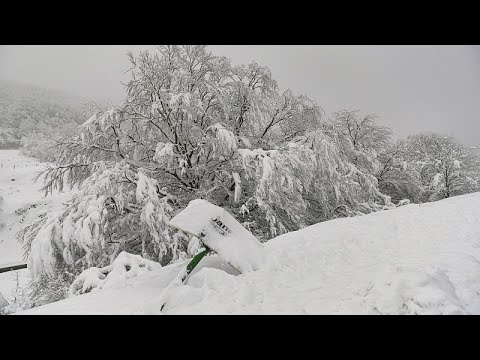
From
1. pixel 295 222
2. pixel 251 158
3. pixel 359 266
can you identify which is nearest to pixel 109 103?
pixel 251 158

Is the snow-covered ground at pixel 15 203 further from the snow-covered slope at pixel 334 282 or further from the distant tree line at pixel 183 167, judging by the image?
the snow-covered slope at pixel 334 282

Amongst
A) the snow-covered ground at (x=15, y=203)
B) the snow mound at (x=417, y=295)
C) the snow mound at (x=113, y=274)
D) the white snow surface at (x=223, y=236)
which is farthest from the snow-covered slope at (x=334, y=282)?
the snow-covered ground at (x=15, y=203)

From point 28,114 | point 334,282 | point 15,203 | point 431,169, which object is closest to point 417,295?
point 334,282

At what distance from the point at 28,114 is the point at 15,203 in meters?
20.9

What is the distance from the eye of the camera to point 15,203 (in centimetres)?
2014

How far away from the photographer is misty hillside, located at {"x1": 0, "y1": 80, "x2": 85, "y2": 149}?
3230 centimetres

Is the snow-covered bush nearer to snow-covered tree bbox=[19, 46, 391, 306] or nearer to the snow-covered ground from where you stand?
snow-covered tree bbox=[19, 46, 391, 306]

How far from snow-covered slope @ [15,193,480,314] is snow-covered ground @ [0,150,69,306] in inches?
426

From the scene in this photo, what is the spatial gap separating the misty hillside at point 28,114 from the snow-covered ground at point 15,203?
18.4 feet

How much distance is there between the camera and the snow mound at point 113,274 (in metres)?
4.34
